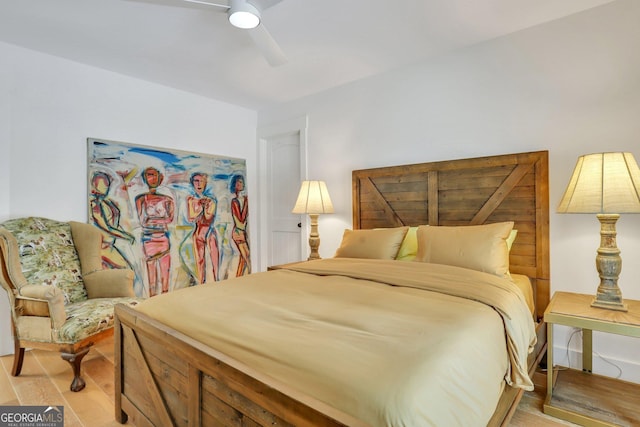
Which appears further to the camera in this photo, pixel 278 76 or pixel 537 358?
pixel 278 76

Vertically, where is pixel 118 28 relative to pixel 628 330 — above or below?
above

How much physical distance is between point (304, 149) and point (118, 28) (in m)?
2.06

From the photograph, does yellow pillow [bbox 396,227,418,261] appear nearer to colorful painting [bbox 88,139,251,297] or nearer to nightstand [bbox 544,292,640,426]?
nightstand [bbox 544,292,640,426]

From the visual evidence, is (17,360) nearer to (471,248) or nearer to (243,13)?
(243,13)

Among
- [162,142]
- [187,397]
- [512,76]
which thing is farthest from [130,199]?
[512,76]

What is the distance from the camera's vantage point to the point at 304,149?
152 inches

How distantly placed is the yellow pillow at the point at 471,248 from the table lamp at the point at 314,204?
1.25m

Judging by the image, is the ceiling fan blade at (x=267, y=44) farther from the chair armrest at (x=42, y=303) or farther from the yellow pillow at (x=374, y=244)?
the chair armrest at (x=42, y=303)

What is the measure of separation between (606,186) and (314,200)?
89.3 inches

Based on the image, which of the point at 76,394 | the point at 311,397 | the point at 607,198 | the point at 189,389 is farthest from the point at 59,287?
the point at 607,198

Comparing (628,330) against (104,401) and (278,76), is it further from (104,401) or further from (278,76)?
(278,76)

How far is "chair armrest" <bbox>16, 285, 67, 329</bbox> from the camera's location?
80.4 inches

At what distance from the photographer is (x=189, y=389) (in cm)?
126
